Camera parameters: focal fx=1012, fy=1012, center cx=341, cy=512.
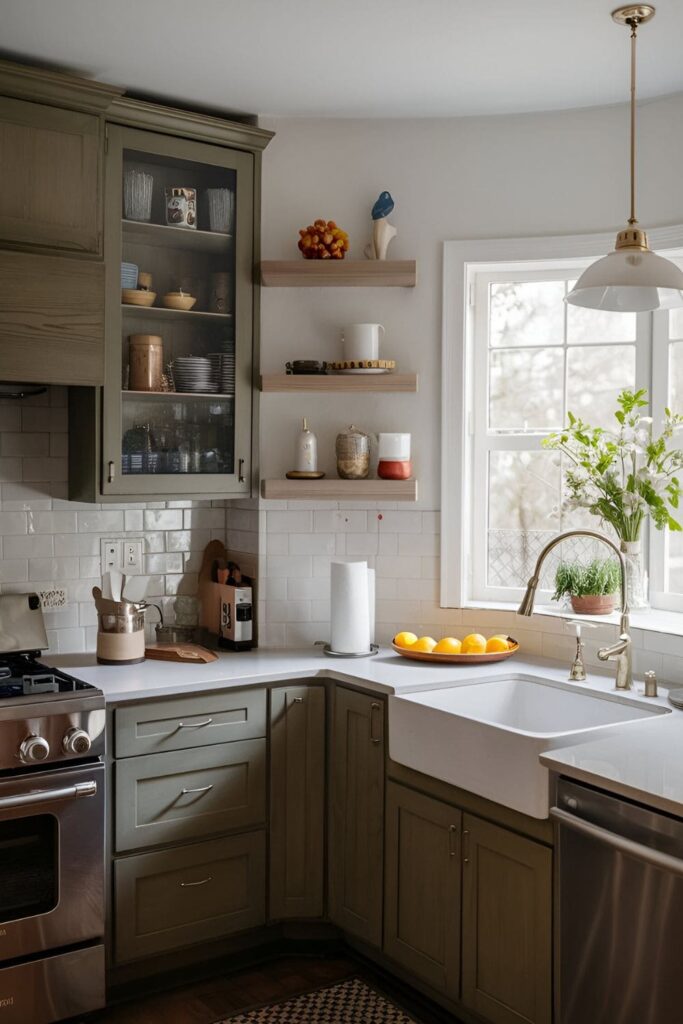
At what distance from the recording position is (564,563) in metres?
3.46

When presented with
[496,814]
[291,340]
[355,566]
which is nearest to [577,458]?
[355,566]

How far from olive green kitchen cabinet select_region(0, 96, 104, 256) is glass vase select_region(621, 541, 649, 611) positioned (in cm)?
192

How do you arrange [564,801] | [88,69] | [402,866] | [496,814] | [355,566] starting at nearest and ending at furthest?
[564,801]
[496,814]
[402,866]
[88,69]
[355,566]

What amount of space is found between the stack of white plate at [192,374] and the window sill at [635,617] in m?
1.19

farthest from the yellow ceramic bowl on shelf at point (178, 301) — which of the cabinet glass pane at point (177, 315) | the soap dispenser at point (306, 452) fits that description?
the soap dispenser at point (306, 452)

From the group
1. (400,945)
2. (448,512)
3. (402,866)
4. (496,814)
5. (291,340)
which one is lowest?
(400,945)

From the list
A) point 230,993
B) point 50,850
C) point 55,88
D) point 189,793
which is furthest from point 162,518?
point 230,993

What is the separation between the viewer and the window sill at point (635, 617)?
311 centimetres

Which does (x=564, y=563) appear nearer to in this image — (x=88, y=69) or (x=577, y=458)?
(x=577, y=458)

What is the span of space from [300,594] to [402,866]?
1068 millimetres

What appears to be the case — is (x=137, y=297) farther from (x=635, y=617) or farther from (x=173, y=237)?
(x=635, y=617)

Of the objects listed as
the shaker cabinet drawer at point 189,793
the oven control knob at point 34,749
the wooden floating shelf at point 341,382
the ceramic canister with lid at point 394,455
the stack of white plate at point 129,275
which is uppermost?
the stack of white plate at point 129,275

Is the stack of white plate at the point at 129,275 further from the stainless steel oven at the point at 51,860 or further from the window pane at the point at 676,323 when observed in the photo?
the window pane at the point at 676,323

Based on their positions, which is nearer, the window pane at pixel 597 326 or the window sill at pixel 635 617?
the window sill at pixel 635 617
